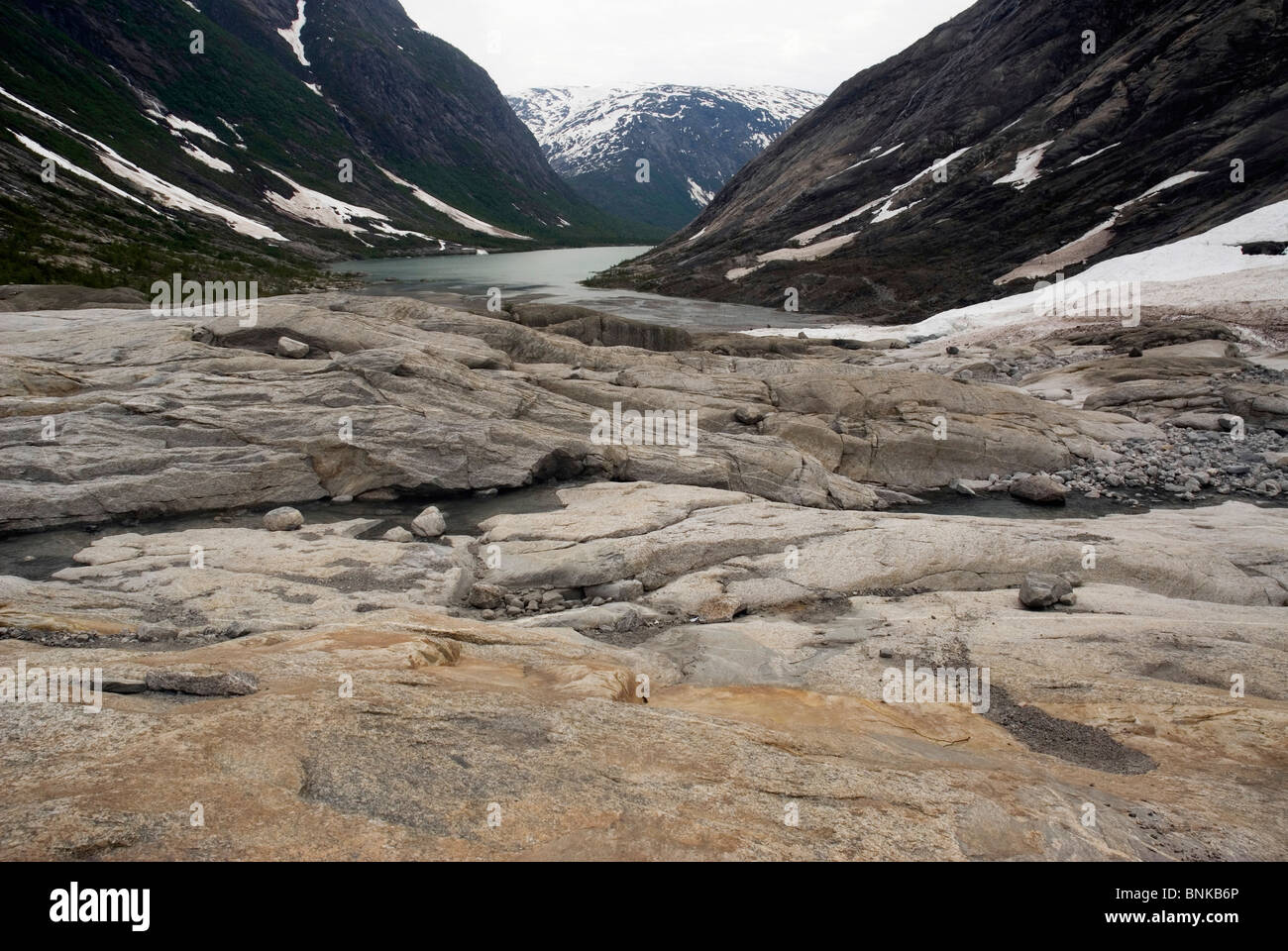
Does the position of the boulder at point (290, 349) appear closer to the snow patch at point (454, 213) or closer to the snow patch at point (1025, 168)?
the snow patch at point (1025, 168)

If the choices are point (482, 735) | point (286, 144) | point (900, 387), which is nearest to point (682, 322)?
point (900, 387)

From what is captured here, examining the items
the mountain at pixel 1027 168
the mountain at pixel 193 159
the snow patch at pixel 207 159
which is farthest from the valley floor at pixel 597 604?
the snow patch at pixel 207 159

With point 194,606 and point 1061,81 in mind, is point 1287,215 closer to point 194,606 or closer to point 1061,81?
point 1061,81

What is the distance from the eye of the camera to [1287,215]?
39.7 m

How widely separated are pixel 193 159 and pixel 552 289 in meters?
78.8

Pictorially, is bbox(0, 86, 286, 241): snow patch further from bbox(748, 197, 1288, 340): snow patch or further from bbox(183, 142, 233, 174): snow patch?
bbox(748, 197, 1288, 340): snow patch

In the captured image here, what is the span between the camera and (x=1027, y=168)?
6388 centimetres

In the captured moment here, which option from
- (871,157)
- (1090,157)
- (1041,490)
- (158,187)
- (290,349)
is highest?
(871,157)

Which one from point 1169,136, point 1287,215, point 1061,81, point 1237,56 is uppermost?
point 1061,81

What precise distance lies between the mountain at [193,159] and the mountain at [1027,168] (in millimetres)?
47099

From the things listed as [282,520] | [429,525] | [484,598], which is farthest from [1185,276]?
[282,520]

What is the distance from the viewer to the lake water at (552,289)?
175ft

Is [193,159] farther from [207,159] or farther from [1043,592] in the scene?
[1043,592]
